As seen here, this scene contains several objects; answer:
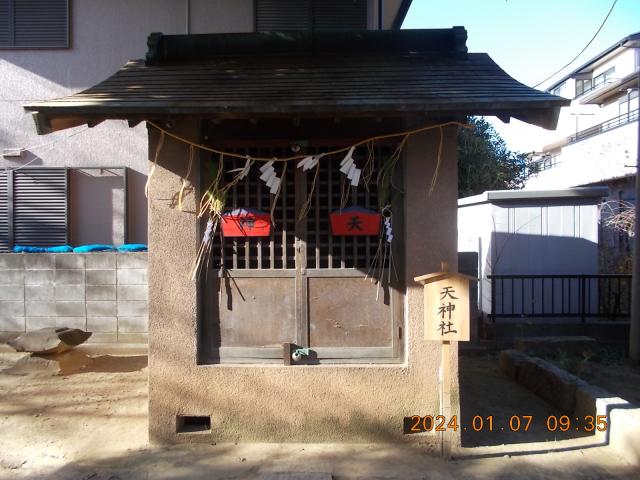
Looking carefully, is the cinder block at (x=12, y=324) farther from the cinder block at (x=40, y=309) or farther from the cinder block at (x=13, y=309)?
the cinder block at (x=40, y=309)

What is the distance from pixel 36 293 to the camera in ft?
27.2

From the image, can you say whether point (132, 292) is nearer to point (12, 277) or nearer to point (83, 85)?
point (12, 277)

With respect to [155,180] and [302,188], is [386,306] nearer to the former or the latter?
[302,188]

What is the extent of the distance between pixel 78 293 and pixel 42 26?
4621mm

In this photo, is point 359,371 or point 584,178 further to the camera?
point 584,178

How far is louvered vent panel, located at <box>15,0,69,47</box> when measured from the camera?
8.73 m

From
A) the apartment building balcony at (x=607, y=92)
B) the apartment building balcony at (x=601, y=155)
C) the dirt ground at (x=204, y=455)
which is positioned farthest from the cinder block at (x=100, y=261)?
the apartment building balcony at (x=607, y=92)

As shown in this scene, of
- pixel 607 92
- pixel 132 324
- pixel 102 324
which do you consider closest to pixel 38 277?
pixel 102 324

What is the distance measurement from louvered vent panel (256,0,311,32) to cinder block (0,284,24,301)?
229 inches

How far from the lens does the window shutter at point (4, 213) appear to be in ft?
28.6

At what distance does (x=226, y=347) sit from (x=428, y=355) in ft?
6.58

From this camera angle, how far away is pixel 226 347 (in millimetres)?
5172

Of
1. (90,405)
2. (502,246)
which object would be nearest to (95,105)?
(90,405)

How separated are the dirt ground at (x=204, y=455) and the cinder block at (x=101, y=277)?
7.47ft
